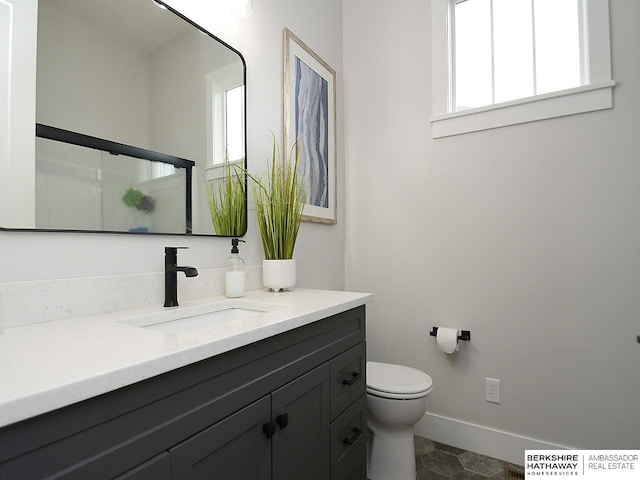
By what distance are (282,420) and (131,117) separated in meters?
1.03

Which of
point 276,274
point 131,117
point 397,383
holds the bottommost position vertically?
point 397,383

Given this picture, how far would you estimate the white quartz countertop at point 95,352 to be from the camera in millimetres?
464

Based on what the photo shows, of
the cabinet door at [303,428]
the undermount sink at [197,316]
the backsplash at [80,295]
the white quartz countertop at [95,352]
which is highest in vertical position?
the backsplash at [80,295]

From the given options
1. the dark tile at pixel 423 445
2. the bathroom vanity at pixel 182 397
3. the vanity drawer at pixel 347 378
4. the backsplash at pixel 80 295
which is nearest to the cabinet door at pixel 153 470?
the bathroom vanity at pixel 182 397

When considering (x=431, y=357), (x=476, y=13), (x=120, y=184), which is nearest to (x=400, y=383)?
(x=431, y=357)

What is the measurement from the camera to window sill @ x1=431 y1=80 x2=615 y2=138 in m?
1.59

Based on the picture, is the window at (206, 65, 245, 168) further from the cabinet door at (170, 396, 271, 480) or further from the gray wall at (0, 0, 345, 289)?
the cabinet door at (170, 396, 271, 480)

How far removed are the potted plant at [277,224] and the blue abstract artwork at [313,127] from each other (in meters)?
0.31

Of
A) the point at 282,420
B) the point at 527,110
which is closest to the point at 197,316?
the point at 282,420

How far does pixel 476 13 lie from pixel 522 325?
173 centimetres

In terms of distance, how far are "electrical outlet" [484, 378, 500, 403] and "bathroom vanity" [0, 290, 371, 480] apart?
95 centimetres

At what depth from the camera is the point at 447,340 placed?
1.81 metres

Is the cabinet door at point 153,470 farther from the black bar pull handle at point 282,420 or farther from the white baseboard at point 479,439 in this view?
the white baseboard at point 479,439

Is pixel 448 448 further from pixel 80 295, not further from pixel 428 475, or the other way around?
pixel 80 295
